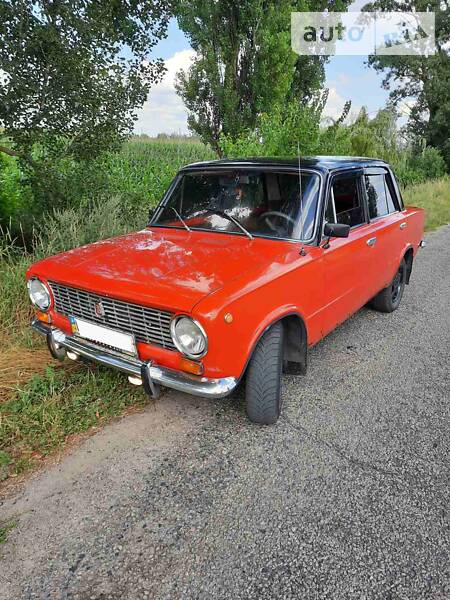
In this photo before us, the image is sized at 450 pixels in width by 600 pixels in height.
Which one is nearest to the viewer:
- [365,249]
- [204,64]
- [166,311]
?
[166,311]

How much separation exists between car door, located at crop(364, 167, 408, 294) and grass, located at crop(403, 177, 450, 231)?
247 inches

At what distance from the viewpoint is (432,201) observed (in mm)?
12992

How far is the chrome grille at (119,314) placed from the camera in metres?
2.41

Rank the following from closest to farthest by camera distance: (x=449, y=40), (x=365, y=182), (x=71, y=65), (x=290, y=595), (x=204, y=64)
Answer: (x=290, y=595)
(x=365, y=182)
(x=71, y=65)
(x=204, y=64)
(x=449, y=40)

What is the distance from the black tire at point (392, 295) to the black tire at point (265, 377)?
7.98 feet

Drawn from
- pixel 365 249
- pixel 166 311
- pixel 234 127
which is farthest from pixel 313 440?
pixel 234 127

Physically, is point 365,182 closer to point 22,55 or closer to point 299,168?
point 299,168

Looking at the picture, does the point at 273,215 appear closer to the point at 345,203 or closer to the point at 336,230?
the point at 336,230

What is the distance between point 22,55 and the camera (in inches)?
165

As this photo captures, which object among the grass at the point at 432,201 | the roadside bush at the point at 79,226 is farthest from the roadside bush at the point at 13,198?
the grass at the point at 432,201

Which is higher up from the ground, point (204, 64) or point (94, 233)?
point (204, 64)

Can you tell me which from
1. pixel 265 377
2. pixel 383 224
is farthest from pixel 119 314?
pixel 383 224

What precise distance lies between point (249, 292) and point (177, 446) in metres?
1.05

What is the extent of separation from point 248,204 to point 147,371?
155 cm
